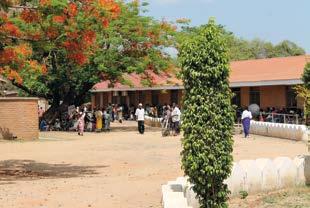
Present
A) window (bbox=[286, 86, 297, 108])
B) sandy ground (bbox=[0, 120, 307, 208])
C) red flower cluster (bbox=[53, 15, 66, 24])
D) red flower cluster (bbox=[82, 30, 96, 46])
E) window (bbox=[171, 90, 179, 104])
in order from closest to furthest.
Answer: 1. sandy ground (bbox=[0, 120, 307, 208])
2. red flower cluster (bbox=[53, 15, 66, 24])
3. red flower cluster (bbox=[82, 30, 96, 46])
4. window (bbox=[286, 86, 297, 108])
5. window (bbox=[171, 90, 179, 104])

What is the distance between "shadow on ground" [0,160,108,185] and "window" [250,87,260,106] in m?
20.3

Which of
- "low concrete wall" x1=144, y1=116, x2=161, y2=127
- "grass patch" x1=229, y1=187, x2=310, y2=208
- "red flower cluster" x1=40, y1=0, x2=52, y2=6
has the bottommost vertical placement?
"grass patch" x1=229, y1=187, x2=310, y2=208

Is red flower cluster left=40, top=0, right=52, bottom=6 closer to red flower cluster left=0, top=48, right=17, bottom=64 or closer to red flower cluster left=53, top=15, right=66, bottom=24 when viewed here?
red flower cluster left=53, top=15, right=66, bottom=24

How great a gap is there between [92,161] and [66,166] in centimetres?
147

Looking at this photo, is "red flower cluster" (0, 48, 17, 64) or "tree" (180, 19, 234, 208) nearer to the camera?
"tree" (180, 19, 234, 208)

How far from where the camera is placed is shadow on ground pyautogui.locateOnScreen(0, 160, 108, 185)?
14494 millimetres

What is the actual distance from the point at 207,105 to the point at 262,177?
3.89 metres

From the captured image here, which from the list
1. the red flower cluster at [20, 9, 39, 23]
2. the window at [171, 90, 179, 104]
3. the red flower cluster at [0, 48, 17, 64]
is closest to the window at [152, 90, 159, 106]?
the window at [171, 90, 179, 104]

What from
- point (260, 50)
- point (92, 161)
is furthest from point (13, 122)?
point (260, 50)

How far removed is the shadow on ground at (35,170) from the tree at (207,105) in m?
6.65

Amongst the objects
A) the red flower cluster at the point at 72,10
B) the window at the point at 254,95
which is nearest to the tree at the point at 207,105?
the red flower cluster at the point at 72,10

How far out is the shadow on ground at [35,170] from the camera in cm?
1449

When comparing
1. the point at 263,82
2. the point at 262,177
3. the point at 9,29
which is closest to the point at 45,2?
the point at 9,29

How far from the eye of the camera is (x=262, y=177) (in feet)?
35.6
